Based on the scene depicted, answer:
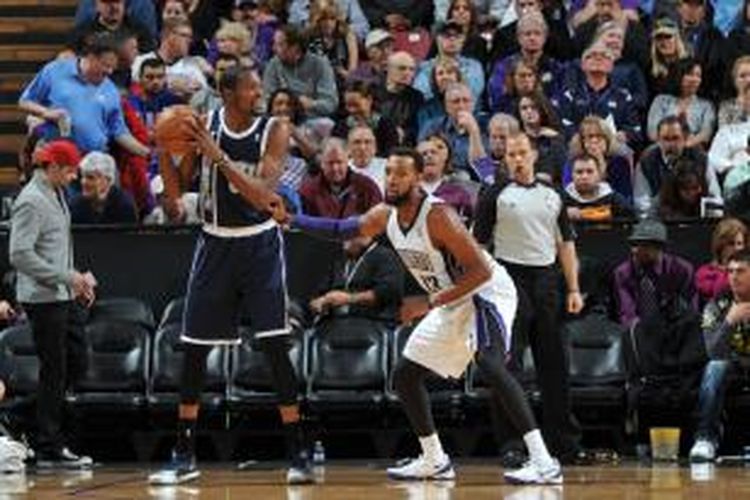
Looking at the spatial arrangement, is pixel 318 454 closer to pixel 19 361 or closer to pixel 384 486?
pixel 19 361

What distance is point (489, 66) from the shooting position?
17.3 meters

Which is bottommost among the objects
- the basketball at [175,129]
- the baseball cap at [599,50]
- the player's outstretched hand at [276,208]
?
the player's outstretched hand at [276,208]

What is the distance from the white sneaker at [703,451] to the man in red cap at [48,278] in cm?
410

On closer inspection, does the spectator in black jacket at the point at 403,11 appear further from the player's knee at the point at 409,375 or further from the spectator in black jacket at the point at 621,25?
the player's knee at the point at 409,375

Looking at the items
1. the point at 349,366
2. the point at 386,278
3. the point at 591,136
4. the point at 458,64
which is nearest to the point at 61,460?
the point at 349,366

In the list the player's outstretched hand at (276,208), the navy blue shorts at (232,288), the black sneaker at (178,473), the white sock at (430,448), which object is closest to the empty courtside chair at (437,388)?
the white sock at (430,448)

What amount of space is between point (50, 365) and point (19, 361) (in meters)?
1.04

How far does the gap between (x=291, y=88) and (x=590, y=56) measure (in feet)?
8.17

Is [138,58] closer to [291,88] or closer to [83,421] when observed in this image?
[291,88]

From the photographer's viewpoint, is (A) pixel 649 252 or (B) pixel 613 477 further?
(A) pixel 649 252

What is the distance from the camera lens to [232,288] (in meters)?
11.5

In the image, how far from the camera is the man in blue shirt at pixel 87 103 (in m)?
16.0

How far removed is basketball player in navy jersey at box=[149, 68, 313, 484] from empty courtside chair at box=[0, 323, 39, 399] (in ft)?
10.6

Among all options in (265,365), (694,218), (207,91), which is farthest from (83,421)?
(694,218)
